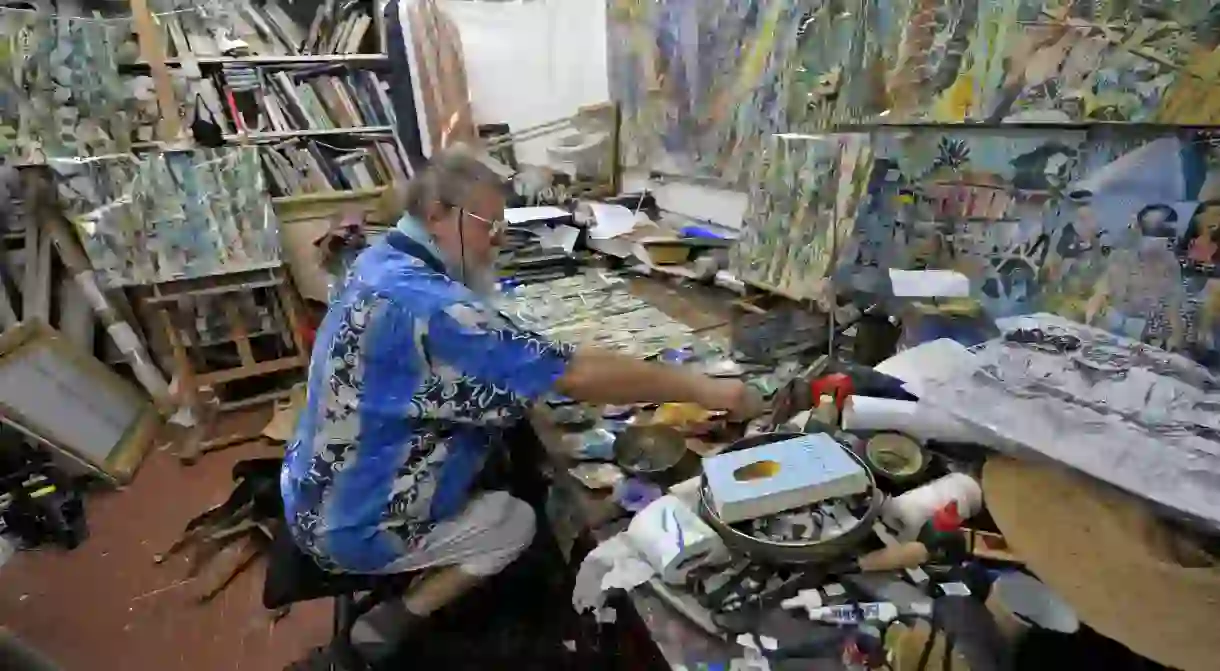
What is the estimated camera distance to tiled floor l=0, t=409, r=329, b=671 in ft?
6.60

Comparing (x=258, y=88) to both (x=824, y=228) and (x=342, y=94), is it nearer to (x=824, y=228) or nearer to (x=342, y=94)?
(x=342, y=94)

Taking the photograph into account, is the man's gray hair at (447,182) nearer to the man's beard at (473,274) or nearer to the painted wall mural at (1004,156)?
the man's beard at (473,274)

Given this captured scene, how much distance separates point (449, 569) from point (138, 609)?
1390 millimetres

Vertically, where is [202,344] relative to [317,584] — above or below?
below

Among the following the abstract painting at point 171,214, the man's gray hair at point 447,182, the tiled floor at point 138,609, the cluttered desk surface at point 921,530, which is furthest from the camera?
the abstract painting at point 171,214

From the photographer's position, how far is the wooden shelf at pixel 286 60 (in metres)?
3.34

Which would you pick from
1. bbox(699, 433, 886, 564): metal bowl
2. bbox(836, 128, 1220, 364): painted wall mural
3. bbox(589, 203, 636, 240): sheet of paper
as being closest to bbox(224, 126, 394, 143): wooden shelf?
bbox(589, 203, 636, 240): sheet of paper

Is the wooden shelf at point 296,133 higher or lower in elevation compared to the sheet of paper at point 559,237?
higher

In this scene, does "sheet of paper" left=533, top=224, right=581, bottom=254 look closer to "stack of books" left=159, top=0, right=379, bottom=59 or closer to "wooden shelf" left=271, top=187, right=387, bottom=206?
"wooden shelf" left=271, top=187, right=387, bottom=206

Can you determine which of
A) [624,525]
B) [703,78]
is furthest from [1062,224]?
[703,78]

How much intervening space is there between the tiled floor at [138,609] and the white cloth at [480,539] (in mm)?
900

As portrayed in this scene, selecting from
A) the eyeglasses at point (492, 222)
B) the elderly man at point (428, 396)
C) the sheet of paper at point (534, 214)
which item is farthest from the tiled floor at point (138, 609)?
the sheet of paper at point (534, 214)

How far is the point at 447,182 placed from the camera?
1.35 m

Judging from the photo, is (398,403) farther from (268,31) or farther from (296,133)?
(268,31)
